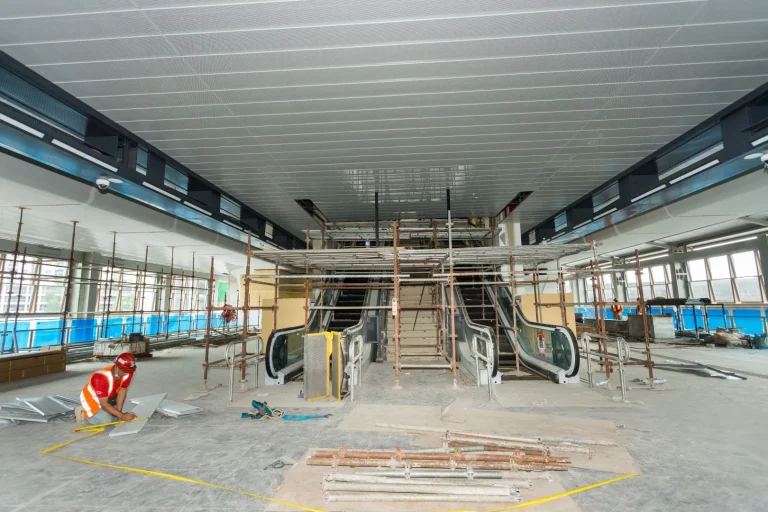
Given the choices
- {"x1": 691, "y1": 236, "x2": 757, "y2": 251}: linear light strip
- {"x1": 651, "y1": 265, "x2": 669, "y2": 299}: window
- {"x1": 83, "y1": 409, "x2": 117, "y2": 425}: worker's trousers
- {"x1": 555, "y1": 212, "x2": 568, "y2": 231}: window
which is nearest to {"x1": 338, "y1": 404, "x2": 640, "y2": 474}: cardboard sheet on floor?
{"x1": 83, "y1": 409, "x2": 117, "y2": 425}: worker's trousers

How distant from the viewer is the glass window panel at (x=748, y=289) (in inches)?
632

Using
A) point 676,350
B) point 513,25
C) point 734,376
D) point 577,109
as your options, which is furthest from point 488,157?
point 676,350

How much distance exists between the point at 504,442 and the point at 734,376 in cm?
756

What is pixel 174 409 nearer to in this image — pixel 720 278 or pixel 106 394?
pixel 106 394

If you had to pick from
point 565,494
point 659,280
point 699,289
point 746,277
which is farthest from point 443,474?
point 659,280

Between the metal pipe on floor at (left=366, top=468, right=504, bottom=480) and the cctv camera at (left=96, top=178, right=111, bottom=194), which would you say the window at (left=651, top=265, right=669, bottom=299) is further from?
the cctv camera at (left=96, top=178, right=111, bottom=194)

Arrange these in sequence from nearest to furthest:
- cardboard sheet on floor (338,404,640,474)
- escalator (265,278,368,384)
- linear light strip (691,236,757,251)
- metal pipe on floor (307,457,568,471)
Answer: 1. metal pipe on floor (307,457,568,471)
2. cardboard sheet on floor (338,404,640,474)
3. escalator (265,278,368,384)
4. linear light strip (691,236,757,251)

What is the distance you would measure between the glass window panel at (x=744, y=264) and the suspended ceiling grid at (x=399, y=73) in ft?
51.5

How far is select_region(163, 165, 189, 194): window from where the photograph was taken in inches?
284

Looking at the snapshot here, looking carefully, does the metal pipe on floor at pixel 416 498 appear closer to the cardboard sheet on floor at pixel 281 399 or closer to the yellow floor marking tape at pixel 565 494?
the yellow floor marking tape at pixel 565 494

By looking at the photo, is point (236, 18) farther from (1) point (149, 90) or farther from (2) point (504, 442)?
(2) point (504, 442)

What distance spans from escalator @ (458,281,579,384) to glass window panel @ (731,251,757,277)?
1443cm

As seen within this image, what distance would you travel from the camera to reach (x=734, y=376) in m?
7.52

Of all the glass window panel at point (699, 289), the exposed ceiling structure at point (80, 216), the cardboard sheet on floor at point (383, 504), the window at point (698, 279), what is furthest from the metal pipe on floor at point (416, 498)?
the glass window panel at point (699, 289)
